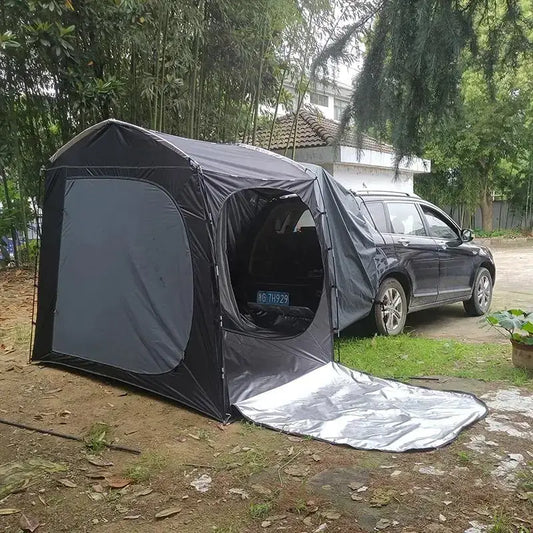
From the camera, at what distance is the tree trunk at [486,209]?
24.0m

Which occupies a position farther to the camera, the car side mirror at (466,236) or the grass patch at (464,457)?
the car side mirror at (466,236)

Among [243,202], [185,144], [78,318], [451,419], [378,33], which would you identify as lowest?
[451,419]

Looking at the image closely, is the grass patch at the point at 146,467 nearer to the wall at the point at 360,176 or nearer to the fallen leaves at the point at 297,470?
the fallen leaves at the point at 297,470

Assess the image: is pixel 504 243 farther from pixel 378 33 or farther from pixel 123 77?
pixel 378 33

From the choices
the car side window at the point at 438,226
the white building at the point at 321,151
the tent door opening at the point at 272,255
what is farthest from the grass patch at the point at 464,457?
the white building at the point at 321,151

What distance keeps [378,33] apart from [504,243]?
2027 centimetres

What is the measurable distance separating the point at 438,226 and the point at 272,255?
8.63 ft

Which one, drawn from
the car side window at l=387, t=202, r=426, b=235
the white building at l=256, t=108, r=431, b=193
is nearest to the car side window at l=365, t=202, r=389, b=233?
the car side window at l=387, t=202, r=426, b=235

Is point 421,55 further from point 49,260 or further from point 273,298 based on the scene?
point 49,260

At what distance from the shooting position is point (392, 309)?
A: 6742 mm

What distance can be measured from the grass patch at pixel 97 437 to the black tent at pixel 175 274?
603 mm

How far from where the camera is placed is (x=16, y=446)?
3811 millimetres

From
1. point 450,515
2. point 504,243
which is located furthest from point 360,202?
point 504,243

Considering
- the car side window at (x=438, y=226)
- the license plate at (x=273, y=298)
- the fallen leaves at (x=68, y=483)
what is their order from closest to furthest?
the fallen leaves at (x=68, y=483) → the license plate at (x=273, y=298) → the car side window at (x=438, y=226)
